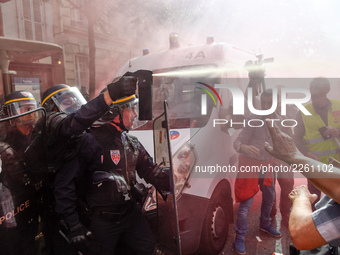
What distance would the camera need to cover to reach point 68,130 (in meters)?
1.73

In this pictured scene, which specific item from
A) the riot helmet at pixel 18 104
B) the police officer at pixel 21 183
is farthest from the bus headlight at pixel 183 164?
the riot helmet at pixel 18 104

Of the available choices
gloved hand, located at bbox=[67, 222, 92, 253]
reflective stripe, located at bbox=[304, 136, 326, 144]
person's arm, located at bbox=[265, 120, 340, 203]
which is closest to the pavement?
reflective stripe, located at bbox=[304, 136, 326, 144]

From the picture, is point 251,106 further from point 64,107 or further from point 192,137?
point 64,107

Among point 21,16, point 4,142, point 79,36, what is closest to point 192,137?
point 4,142

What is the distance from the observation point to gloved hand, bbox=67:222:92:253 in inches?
69.7

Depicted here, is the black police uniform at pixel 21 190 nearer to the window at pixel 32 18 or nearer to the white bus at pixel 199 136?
the white bus at pixel 199 136

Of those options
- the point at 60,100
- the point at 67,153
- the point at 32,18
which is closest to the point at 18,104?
the point at 60,100

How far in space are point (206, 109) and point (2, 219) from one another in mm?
2058

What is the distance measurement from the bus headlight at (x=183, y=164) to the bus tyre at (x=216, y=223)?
18.3 inches

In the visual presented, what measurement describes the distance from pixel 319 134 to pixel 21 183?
120 inches

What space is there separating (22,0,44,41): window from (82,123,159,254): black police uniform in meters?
6.57

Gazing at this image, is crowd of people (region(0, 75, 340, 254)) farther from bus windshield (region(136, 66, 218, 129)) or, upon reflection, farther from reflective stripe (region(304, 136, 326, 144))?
bus windshield (region(136, 66, 218, 129))

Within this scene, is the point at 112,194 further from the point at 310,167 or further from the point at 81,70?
the point at 81,70

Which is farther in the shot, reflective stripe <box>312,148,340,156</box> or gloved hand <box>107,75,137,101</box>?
reflective stripe <box>312,148,340,156</box>
